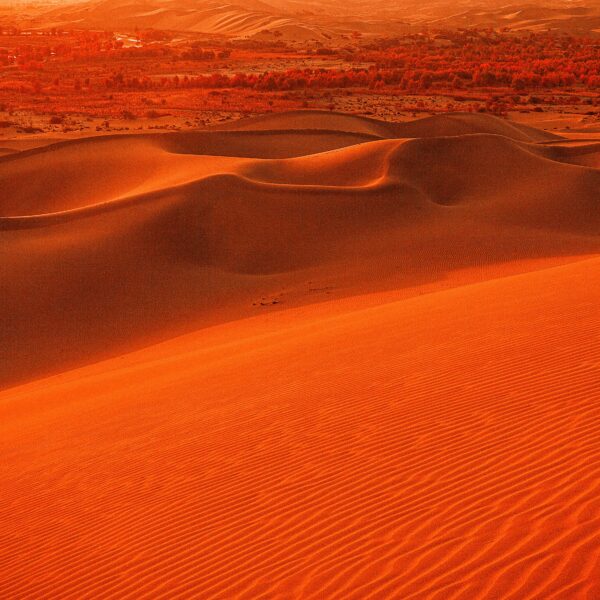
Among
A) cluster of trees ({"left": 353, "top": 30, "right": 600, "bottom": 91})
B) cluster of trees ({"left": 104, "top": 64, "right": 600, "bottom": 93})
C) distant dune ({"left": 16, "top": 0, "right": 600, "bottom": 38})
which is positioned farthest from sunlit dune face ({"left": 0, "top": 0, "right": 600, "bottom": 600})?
distant dune ({"left": 16, "top": 0, "right": 600, "bottom": 38})

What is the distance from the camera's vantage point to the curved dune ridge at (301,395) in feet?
15.7

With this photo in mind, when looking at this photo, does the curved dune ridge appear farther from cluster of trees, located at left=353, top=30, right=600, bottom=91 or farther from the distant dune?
the distant dune

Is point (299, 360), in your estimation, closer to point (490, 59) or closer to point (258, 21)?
point (490, 59)

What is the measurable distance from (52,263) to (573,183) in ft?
50.0

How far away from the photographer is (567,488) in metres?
4.88

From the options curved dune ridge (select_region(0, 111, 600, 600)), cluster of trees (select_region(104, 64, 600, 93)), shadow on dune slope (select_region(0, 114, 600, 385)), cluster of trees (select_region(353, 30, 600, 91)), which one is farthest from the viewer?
cluster of trees (select_region(353, 30, 600, 91))

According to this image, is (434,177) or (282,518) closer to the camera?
(282,518)

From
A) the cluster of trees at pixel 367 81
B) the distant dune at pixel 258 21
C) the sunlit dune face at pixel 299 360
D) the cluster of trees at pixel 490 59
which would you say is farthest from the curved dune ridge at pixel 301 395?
the distant dune at pixel 258 21

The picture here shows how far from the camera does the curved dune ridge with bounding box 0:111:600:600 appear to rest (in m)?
4.77

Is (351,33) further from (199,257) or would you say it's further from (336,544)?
(336,544)

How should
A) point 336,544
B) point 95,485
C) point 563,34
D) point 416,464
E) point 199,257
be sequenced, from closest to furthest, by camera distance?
point 336,544 < point 416,464 < point 95,485 < point 199,257 < point 563,34

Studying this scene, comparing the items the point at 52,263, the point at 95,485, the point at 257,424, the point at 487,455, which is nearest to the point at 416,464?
the point at 487,455

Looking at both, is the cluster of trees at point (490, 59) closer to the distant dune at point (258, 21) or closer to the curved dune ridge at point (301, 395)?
the distant dune at point (258, 21)

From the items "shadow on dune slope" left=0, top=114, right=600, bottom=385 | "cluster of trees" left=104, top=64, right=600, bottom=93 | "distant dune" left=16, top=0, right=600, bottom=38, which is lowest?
"shadow on dune slope" left=0, top=114, right=600, bottom=385
